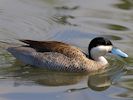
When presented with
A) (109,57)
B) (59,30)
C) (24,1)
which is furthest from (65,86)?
(24,1)

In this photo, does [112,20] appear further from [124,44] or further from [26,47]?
[26,47]

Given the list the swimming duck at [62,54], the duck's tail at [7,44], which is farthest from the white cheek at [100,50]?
the duck's tail at [7,44]

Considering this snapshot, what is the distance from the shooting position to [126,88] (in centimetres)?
1038

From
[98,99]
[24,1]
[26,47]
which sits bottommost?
[98,99]

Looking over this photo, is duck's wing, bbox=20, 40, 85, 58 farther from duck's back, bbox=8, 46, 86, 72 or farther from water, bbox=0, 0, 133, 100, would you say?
water, bbox=0, 0, 133, 100

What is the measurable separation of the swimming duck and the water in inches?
5.6

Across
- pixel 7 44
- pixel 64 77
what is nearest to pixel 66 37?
pixel 7 44

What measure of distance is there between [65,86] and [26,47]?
59.0 inches

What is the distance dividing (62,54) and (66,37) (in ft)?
5.48

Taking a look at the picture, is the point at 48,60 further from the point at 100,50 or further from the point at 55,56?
the point at 100,50

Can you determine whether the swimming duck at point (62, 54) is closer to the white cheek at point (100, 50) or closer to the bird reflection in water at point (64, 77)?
the white cheek at point (100, 50)

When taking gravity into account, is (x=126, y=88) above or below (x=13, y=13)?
below

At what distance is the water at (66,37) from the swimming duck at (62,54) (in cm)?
14

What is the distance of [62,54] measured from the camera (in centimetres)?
1130
